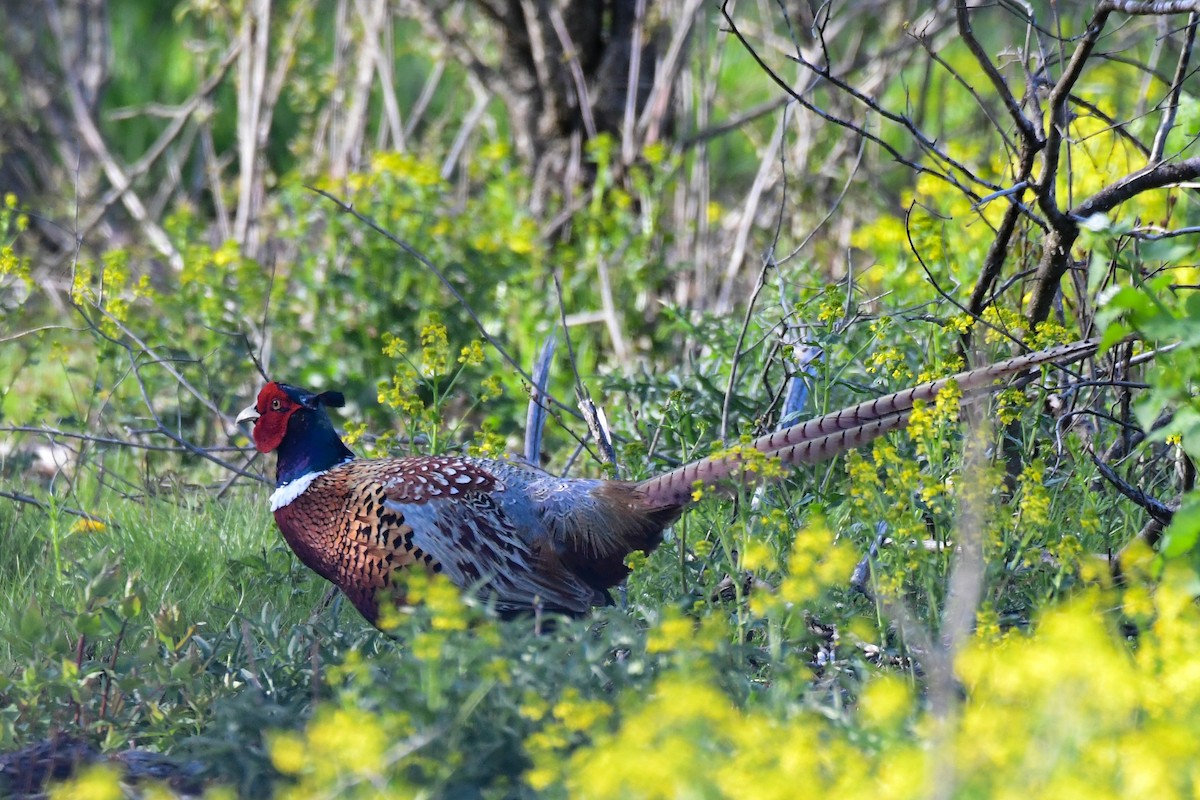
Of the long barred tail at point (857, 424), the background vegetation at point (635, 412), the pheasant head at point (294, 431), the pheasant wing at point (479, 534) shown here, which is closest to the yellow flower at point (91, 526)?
the background vegetation at point (635, 412)

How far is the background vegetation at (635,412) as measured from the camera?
221cm

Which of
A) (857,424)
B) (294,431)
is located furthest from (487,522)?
(857,424)

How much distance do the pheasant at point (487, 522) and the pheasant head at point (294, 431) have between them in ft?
0.13

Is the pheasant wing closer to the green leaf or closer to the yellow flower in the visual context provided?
the yellow flower

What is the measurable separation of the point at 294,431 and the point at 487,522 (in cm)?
62

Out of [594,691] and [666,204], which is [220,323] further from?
[594,691]

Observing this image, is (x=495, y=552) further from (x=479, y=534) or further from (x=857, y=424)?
(x=857, y=424)

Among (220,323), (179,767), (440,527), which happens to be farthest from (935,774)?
(220,323)

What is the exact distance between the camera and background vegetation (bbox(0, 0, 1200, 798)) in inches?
87.2

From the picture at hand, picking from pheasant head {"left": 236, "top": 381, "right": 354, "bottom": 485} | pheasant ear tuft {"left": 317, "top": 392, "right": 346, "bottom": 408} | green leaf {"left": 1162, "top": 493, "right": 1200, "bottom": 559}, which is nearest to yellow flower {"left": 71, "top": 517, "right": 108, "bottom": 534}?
pheasant head {"left": 236, "top": 381, "right": 354, "bottom": 485}

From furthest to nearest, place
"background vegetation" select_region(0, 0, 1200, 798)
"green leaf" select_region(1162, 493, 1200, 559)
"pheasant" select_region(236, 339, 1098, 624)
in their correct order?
"pheasant" select_region(236, 339, 1098, 624) < "green leaf" select_region(1162, 493, 1200, 559) < "background vegetation" select_region(0, 0, 1200, 798)

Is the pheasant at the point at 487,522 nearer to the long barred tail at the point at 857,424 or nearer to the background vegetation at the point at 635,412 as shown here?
the long barred tail at the point at 857,424

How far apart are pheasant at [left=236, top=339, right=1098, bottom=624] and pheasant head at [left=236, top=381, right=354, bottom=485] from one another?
4 cm

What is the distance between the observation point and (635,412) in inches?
175
